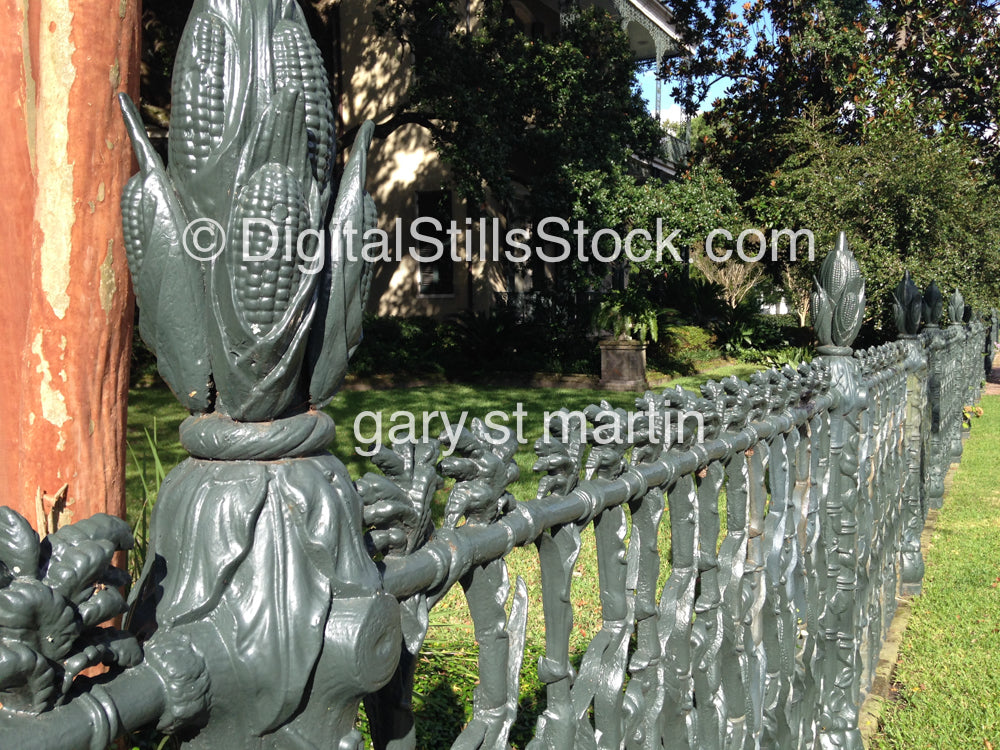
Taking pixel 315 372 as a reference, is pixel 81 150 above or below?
above

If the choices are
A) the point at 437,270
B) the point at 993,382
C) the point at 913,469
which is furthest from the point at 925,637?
the point at 993,382

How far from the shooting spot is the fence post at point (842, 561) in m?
3.38

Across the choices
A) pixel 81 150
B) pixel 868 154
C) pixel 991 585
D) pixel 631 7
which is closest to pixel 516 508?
pixel 81 150

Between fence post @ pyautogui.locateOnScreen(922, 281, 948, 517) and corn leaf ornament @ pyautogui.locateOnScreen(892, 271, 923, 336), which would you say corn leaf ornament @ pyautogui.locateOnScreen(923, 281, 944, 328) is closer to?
fence post @ pyautogui.locateOnScreen(922, 281, 948, 517)

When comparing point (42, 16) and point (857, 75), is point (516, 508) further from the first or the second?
point (857, 75)

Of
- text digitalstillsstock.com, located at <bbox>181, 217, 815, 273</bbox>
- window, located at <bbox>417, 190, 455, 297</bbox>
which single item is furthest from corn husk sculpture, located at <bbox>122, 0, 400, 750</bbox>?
window, located at <bbox>417, 190, 455, 297</bbox>

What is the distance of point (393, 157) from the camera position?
17.4 m

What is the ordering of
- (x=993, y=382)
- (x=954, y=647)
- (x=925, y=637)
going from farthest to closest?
(x=993, y=382) → (x=925, y=637) → (x=954, y=647)

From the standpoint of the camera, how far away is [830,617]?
3373 millimetres

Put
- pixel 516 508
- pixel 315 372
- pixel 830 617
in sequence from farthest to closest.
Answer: pixel 830 617 < pixel 516 508 < pixel 315 372

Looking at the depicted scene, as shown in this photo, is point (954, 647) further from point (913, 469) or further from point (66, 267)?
point (66, 267)

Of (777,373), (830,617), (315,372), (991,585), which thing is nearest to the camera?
(315,372)

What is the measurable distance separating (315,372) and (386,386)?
13247 mm

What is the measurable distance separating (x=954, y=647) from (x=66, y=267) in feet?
16.5
